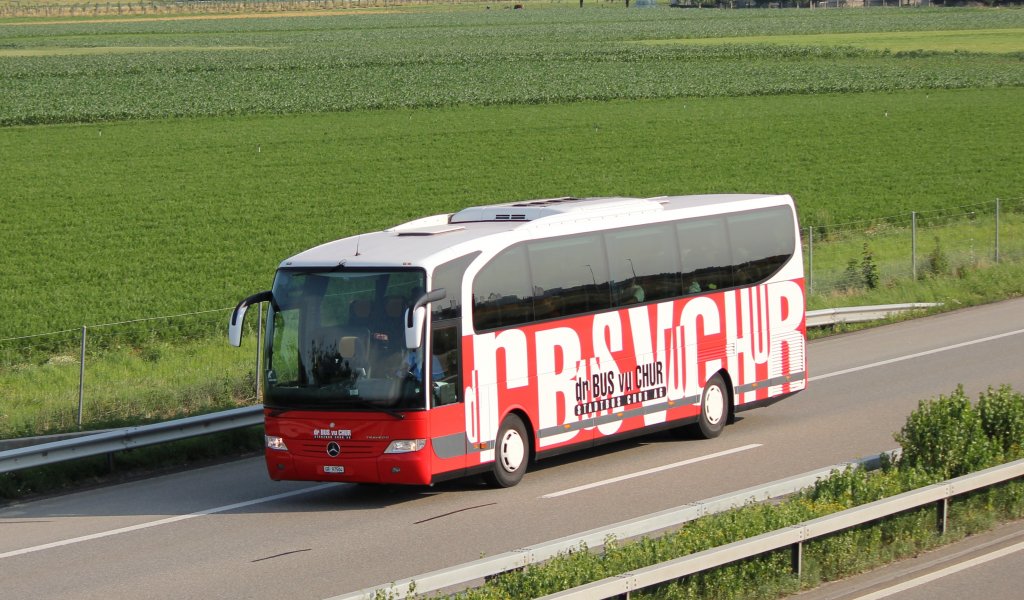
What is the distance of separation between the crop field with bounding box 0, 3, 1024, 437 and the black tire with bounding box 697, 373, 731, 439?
6.19 meters

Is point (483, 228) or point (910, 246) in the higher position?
point (483, 228)

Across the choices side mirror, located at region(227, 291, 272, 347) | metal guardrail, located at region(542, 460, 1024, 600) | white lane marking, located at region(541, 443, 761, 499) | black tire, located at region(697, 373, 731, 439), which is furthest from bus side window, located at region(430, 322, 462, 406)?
metal guardrail, located at region(542, 460, 1024, 600)

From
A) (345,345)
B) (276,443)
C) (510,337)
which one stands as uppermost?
(345,345)

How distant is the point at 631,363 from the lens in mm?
16375

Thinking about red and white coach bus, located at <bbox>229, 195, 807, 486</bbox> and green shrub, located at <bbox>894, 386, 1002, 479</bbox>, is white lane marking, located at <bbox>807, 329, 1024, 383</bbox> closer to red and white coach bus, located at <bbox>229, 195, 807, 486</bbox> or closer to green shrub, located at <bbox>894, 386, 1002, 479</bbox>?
red and white coach bus, located at <bbox>229, 195, 807, 486</bbox>

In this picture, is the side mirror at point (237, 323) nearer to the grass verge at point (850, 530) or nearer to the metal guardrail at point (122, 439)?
the metal guardrail at point (122, 439)

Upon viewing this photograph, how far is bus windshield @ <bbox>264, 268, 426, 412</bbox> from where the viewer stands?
1405 cm

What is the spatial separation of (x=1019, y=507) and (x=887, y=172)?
3709 cm

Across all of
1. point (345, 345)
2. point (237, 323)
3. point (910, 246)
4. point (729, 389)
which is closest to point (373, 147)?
point (910, 246)

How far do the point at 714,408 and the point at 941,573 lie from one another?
276 inches

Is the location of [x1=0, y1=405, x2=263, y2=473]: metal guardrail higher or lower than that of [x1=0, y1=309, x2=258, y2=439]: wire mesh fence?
higher

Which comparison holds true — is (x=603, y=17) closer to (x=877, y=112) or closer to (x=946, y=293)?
(x=877, y=112)

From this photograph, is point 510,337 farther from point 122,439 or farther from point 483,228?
point 122,439

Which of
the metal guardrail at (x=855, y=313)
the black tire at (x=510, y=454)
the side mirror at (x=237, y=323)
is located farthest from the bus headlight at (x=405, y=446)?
the metal guardrail at (x=855, y=313)
